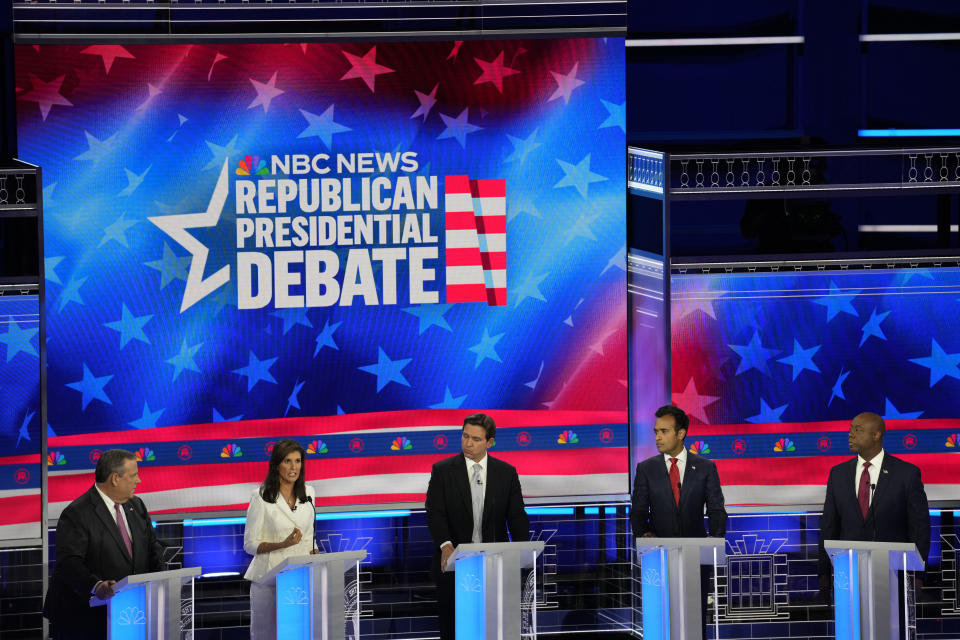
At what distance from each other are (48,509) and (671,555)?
3.73m

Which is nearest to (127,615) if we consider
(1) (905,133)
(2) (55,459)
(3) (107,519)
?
(3) (107,519)

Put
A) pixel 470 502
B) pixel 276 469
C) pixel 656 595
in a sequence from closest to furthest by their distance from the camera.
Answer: pixel 656 595 → pixel 276 469 → pixel 470 502

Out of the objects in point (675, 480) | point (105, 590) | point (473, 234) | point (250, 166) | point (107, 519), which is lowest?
point (105, 590)

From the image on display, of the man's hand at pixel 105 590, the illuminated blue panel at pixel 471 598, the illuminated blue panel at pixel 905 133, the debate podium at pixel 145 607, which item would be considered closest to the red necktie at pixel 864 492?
the illuminated blue panel at pixel 471 598

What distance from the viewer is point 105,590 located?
603cm

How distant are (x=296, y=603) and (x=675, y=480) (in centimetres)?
216

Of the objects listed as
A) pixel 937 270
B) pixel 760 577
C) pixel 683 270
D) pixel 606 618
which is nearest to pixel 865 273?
pixel 937 270

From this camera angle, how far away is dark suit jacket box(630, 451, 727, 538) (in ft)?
24.6

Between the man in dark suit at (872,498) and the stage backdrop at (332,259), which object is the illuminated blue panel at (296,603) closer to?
the stage backdrop at (332,259)

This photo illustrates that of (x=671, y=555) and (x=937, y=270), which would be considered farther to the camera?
(x=937, y=270)

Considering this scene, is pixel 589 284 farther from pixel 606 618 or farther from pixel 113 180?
pixel 113 180

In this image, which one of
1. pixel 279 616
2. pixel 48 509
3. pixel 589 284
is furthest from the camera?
pixel 589 284

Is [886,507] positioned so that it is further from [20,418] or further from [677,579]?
[20,418]

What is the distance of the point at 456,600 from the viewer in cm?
675
